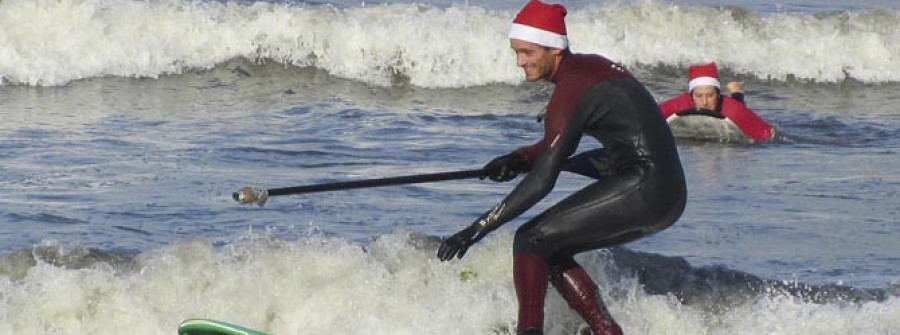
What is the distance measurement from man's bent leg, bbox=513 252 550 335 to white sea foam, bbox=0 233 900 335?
132 centimetres

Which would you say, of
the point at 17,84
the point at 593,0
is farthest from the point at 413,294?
the point at 593,0

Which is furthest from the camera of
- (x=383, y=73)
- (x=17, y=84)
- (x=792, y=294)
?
(x=383, y=73)

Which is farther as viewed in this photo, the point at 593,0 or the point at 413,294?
the point at 593,0

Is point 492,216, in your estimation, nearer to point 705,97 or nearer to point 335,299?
point 335,299

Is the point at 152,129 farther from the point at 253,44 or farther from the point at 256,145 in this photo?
the point at 253,44

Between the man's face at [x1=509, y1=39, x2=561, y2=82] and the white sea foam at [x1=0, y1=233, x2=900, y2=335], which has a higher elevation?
the man's face at [x1=509, y1=39, x2=561, y2=82]

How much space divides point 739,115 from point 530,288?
9.18 m

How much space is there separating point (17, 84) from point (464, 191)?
8.45 meters

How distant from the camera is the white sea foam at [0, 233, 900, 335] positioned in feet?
30.8

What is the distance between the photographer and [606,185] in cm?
801

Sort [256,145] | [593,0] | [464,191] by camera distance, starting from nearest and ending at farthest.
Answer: [464,191] → [256,145] → [593,0]

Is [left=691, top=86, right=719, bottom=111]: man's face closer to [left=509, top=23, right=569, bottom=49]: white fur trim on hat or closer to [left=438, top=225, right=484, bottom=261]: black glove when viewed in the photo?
[left=509, top=23, right=569, bottom=49]: white fur trim on hat

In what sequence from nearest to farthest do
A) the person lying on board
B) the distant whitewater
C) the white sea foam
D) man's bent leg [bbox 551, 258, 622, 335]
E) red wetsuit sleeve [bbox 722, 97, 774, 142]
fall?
man's bent leg [bbox 551, 258, 622, 335] < the white sea foam < red wetsuit sleeve [bbox 722, 97, 774, 142] < the person lying on board < the distant whitewater

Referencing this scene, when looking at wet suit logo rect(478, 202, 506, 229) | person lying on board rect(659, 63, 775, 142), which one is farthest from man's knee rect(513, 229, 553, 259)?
person lying on board rect(659, 63, 775, 142)
